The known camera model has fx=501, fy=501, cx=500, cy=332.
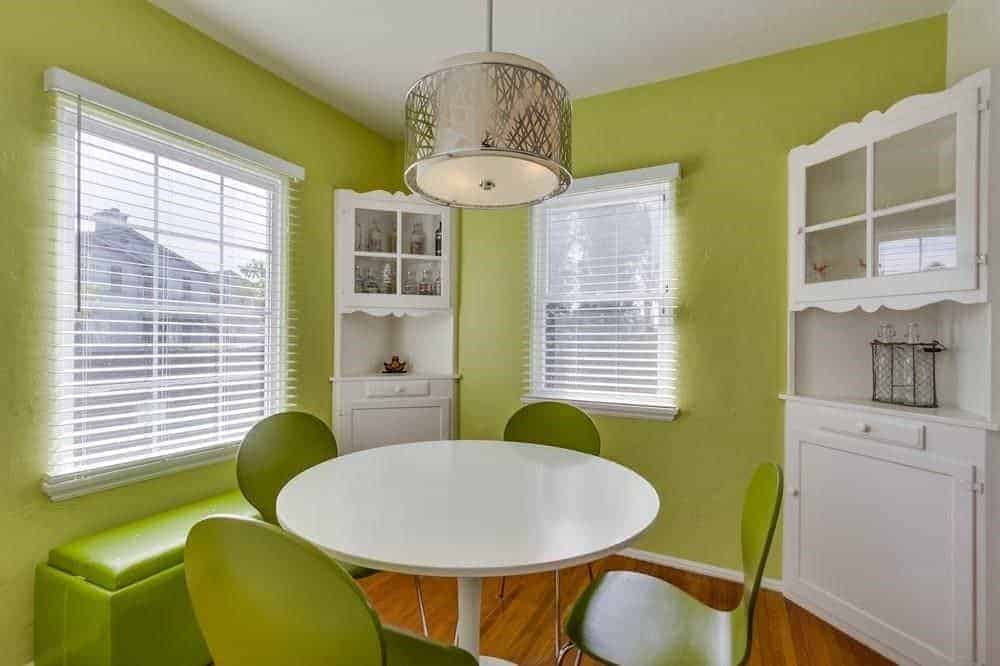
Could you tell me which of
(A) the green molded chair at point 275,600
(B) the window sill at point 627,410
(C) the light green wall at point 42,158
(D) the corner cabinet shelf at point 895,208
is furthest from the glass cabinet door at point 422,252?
(A) the green molded chair at point 275,600

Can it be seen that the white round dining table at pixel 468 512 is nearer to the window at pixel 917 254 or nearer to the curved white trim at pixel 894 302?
the curved white trim at pixel 894 302

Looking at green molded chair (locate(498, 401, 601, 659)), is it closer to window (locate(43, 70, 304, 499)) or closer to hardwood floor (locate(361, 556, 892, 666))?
hardwood floor (locate(361, 556, 892, 666))

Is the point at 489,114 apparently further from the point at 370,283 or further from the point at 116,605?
the point at 370,283

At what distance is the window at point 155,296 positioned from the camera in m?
1.86

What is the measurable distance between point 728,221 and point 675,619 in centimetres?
193

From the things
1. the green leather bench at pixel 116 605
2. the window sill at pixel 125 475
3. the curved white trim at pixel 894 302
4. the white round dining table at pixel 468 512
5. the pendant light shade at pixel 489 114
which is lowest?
the green leather bench at pixel 116 605

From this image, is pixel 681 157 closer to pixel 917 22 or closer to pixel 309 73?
pixel 917 22

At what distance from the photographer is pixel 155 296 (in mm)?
2143

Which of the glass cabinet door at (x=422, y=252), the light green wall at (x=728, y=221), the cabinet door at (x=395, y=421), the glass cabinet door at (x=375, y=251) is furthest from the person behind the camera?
the glass cabinet door at (x=422, y=252)

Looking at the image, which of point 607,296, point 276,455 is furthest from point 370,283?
point 607,296

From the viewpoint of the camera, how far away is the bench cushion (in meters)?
1.63

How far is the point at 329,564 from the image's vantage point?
80cm

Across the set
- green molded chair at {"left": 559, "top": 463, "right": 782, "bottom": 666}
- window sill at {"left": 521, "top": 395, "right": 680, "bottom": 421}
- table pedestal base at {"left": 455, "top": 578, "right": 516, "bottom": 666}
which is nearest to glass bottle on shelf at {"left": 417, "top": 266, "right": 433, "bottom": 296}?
window sill at {"left": 521, "top": 395, "right": 680, "bottom": 421}

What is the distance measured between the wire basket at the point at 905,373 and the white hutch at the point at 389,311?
2.23 m
